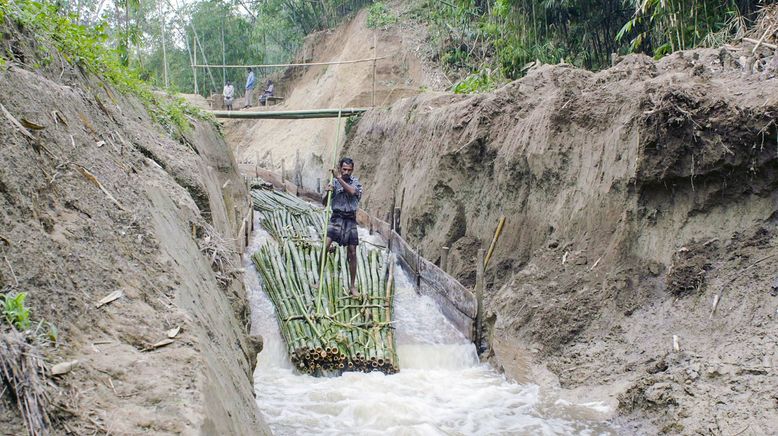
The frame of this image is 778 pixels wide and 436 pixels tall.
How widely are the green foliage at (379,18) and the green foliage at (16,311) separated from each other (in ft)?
79.2

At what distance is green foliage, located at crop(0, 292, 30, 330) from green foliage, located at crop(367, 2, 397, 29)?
79.2ft

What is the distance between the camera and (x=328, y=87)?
25.3 metres

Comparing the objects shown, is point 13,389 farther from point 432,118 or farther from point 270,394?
point 432,118

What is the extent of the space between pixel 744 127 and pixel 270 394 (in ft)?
16.2

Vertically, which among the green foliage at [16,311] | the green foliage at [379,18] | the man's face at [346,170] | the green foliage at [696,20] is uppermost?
the green foliage at [379,18]

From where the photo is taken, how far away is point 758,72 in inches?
263

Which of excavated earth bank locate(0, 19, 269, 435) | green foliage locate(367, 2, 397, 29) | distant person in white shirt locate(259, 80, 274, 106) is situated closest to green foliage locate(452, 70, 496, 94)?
excavated earth bank locate(0, 19, 269, 435)

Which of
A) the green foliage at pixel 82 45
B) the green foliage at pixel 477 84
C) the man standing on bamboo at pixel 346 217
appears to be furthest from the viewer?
the green foliage at pixel 477 84

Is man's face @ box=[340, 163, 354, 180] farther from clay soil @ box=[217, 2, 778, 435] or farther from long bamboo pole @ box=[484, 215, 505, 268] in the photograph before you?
long bamboo pole @ box=[484, 215, 505, 268]

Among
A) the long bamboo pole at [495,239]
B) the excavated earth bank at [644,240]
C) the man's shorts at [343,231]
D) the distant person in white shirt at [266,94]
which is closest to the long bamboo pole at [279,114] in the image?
the excavated earth bank at [644,240]

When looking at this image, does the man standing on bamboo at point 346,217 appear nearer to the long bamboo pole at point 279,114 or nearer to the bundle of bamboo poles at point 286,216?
the bundle of bamboo poles at point 286,216

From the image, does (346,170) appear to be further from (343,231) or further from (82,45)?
(82,45)

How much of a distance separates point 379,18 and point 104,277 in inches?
932

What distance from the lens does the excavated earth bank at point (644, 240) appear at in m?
5.36
